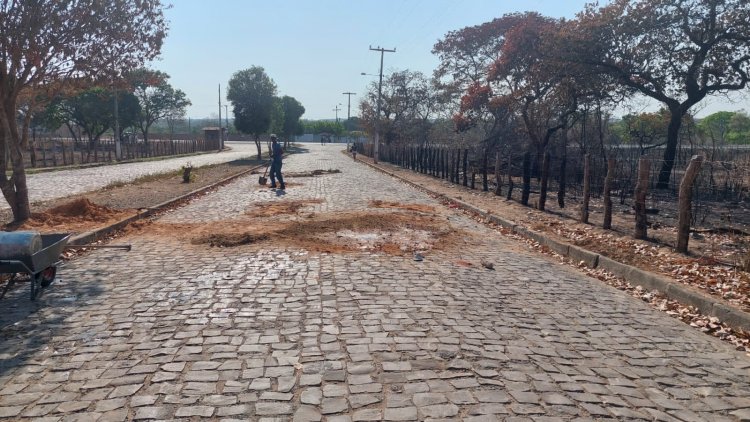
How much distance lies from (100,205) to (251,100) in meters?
36.8

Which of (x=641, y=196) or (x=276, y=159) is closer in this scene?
(x=641, y=196)

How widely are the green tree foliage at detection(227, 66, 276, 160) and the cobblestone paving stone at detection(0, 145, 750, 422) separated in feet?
138

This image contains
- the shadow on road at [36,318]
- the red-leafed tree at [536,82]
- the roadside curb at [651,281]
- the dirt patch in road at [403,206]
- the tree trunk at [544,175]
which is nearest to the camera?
the shadow on road at [36,318]

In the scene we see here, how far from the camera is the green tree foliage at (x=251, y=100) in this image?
157ft

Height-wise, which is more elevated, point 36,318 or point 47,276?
point 47,276

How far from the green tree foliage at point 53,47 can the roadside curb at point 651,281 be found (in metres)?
8.94

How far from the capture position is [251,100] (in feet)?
157

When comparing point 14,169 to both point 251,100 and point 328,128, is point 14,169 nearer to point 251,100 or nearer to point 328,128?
point 251,100

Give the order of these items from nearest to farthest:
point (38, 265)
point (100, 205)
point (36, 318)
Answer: point (36, 318) → point (38, 265) → point (100, 205)

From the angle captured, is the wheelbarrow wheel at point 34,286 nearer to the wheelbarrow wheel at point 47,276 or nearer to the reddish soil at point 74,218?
the wheelbarrow wheel at point 47,276

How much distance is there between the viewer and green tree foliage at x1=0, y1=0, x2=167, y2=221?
9211 millimetres

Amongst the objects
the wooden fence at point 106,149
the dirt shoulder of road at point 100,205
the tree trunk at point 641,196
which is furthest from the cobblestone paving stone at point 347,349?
the wooden fence at point 106,149

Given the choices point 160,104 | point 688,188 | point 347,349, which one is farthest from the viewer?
point 160,104

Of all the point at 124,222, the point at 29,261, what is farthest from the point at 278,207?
the point at 29,261
